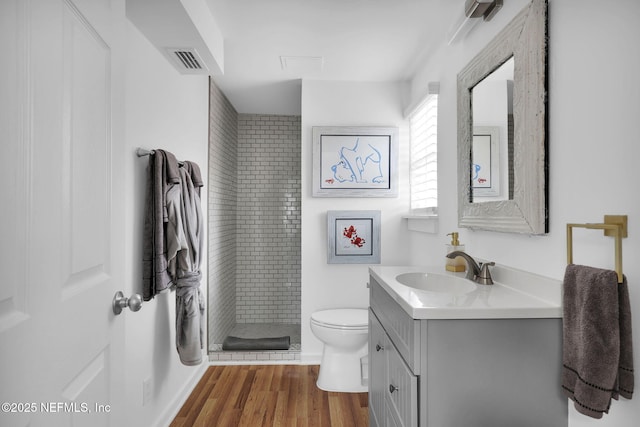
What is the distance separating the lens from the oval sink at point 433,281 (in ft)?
5.38

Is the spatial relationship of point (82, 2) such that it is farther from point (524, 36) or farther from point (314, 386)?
point (314, 386)

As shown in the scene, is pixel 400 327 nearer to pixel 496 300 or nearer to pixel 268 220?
pixel 496 300

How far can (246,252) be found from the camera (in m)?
4.01

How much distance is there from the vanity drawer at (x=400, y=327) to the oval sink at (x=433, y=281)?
15 centimetres

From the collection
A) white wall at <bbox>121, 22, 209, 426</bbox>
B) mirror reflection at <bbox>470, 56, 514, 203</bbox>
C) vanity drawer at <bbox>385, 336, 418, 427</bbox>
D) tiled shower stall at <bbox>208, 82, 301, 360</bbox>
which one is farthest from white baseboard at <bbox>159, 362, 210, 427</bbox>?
mirror reflection at <bbox>470, 56, 514, 203</bbox>

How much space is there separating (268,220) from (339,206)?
1.33 meters

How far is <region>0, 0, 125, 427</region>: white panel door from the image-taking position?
0.57 meters

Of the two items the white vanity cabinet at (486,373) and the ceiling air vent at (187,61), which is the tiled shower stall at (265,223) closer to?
the ceiling air vent at (187,61)

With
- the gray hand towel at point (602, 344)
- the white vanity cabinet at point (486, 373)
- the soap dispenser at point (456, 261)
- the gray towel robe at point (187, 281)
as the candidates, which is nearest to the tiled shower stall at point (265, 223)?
the gray towel robe at point (187, 281)

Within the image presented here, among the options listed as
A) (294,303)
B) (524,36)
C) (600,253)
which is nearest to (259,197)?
(294,303)

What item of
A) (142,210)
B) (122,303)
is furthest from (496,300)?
(142,210)

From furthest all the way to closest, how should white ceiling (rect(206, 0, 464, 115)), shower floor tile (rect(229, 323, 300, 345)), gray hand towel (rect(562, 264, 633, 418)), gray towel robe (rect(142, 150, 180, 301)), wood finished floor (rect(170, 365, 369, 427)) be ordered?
shower floor tile (rect(229, 323, 300, 345)) → wood finished floor (rect(170, 365, 369, 427)) → white ceiling (rect(206, 0, 464, 115)) → gray towel robe (rect(142, 150, 180, 301)) → gray hand towel (rect(562, 264, 633, 418))

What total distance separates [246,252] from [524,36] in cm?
329

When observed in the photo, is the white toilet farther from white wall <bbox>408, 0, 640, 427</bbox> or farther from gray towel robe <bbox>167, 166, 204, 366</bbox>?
white wall <bbox>408, 0, 640, 427</bbox>
